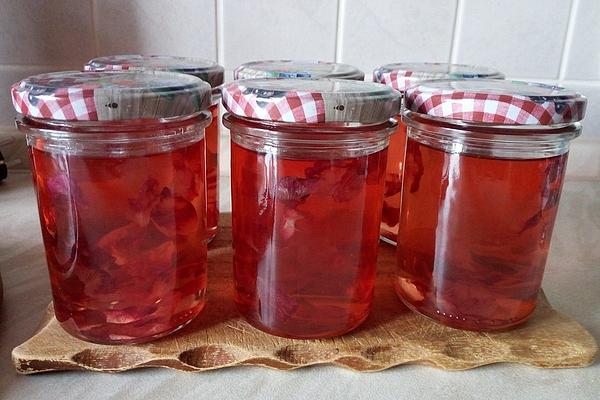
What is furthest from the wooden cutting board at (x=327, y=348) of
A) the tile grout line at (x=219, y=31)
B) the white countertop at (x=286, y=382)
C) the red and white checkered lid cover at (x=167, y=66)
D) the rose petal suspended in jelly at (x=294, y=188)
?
the tile grout line at (x=219, y=31)

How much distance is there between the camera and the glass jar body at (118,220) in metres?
0.40

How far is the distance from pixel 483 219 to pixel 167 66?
0.34 m

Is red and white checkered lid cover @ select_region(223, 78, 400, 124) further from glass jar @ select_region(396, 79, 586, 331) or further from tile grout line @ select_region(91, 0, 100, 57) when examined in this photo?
tile grout line @ select_region(91, 0, 100, 57)

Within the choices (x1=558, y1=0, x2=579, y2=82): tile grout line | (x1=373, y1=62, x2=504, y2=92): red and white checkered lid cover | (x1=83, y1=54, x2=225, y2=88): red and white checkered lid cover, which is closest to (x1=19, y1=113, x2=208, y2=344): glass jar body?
(x1=83, y1=54, x2=225, y2=88): red and white checkered lid cover

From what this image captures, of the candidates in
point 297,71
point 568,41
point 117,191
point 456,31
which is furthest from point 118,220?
point 568,41

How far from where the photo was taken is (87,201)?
0.41m

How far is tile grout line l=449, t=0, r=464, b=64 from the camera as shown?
84cm

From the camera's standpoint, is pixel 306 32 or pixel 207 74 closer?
pixel 207 74

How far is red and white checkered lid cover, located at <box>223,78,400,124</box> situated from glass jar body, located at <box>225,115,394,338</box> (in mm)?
21

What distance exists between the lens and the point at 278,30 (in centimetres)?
84

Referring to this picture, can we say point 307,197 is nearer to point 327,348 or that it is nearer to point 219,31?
point 327,348

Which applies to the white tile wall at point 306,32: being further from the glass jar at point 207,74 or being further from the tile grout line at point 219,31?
the glass jar at point 207,74

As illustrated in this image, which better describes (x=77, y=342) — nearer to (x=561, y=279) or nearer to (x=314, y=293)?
(x=314, y=293)

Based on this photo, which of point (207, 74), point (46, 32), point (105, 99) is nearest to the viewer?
point (105, 99)
